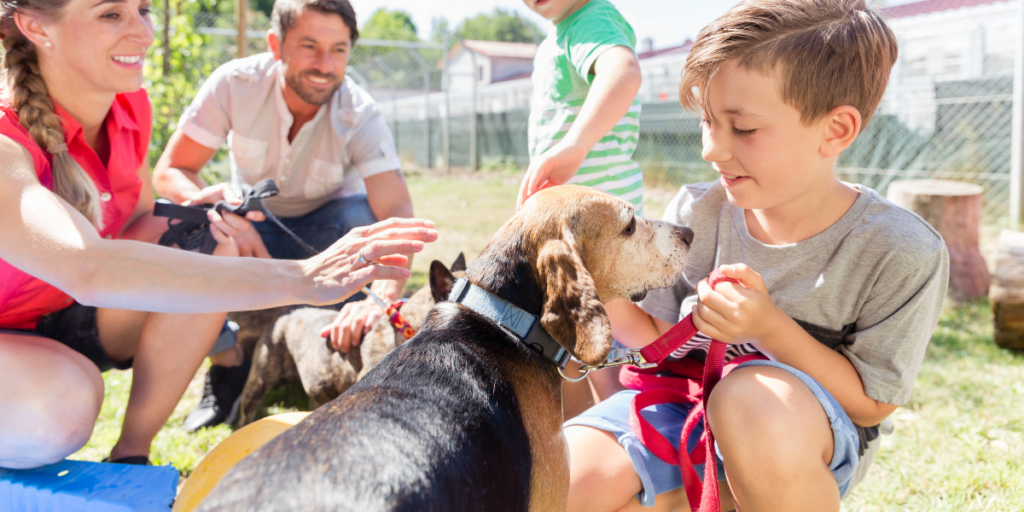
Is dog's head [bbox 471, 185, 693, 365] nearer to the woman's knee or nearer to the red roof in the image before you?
the woman's knee

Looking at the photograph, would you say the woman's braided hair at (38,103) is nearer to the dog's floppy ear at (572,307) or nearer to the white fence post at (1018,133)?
the dog's floppy ear at (572,307)

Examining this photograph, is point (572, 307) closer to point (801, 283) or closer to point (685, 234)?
point (685, 234)

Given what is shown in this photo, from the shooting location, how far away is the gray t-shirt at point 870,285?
2.17 m

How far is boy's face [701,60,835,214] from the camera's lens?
219 centimetres

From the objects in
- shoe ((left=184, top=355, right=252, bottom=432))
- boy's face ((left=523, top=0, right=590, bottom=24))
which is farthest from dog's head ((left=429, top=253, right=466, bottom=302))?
shoe ((left=184, top=355, right=252, bottom=432))

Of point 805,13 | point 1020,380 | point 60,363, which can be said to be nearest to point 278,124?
point 60,363

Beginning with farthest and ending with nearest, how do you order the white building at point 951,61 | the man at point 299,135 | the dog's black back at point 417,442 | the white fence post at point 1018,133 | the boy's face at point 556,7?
the white building at point 951,61 < the white fence post at point 1018,133 < the man at point 299,135 < the boy's face at point 556,7 < the dog's black back at point 417,442

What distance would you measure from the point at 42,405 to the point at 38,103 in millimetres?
1243

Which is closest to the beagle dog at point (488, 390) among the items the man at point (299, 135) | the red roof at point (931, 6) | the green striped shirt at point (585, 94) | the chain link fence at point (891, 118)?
the green striped shirt at point (585, 94)

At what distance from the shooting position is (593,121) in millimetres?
2855

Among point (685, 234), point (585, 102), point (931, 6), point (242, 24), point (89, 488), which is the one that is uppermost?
point (931, 6)

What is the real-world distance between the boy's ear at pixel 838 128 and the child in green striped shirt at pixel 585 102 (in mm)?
941

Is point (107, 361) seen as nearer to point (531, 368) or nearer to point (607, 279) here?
point (531, 368)

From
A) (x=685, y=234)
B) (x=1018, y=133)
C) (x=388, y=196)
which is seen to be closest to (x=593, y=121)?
(x=685, y=234)
